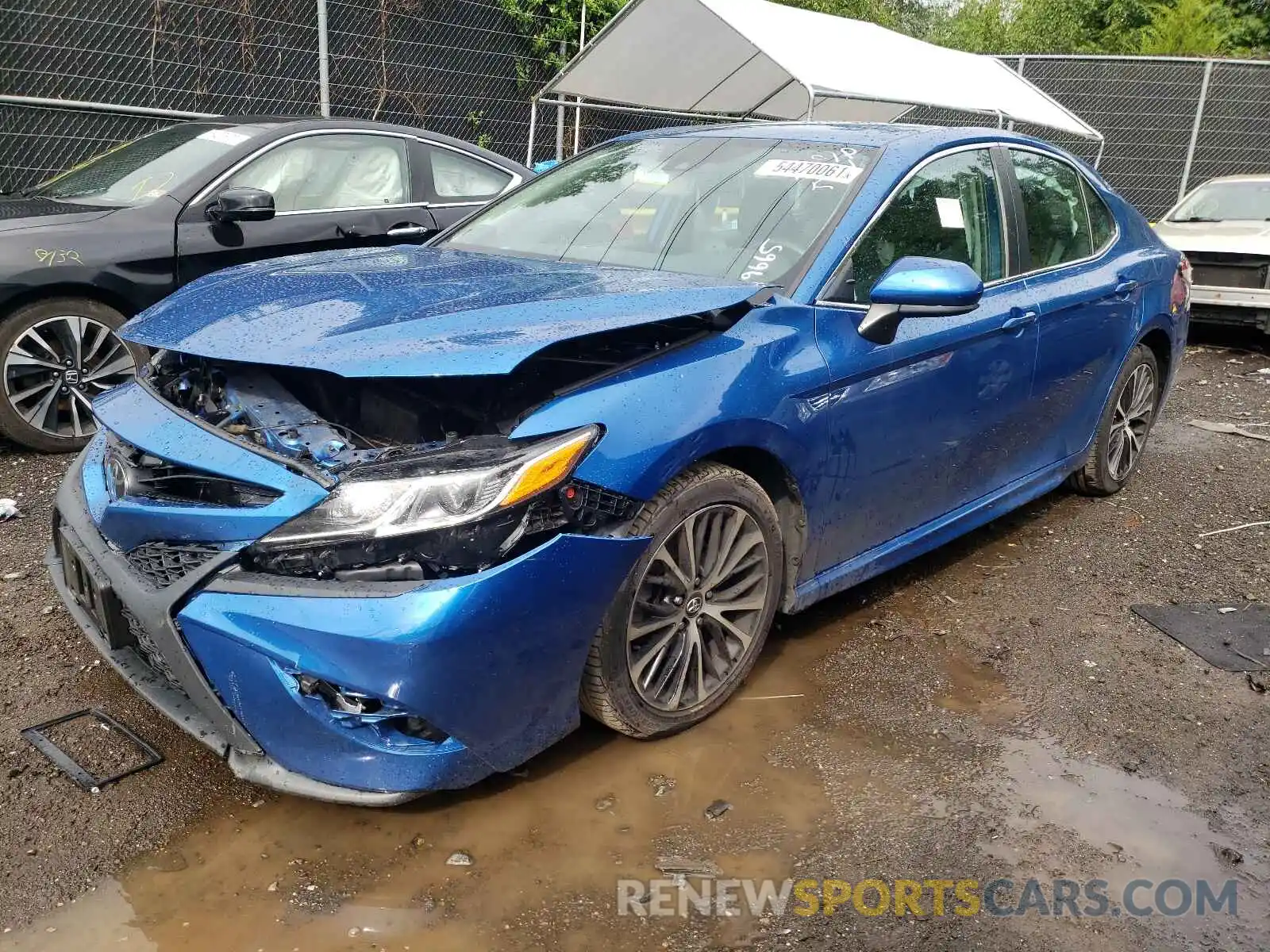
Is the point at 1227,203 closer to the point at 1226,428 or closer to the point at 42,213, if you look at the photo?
the point at 1226,428

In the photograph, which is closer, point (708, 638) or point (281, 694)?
point (281, 694)

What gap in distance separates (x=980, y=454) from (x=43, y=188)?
4999 millimetres

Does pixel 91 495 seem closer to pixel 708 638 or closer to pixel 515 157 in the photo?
pixel 708 638

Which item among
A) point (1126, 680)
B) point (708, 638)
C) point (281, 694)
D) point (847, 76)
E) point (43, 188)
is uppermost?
point (847, 76)

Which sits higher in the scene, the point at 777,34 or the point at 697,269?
the point at 777,34

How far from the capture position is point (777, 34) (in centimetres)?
768

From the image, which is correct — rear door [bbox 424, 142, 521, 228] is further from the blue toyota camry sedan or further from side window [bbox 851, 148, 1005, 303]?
side window [bbox 851, 148, 1005, 303]

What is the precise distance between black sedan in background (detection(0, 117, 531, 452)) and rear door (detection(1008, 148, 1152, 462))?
315 cm

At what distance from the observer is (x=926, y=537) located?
360 centimetres

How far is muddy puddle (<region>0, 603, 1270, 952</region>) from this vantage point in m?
2.16

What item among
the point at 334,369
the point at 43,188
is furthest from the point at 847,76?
the point at 334,369

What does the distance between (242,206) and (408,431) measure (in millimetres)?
2998

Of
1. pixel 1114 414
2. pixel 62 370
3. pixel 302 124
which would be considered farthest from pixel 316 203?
pixel 1114 414

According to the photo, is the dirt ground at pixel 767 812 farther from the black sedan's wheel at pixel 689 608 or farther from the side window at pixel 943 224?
the side window at pixel 943 224
